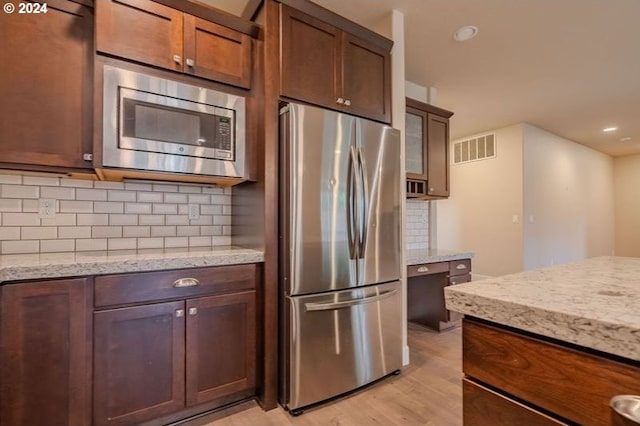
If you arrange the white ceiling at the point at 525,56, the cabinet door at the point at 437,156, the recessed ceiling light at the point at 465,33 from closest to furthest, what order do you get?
1. the white ceiling at the point at 525,56
2. the recessed ceiling light at the point at 465,33
3. the cabinet door at the point at 437,156

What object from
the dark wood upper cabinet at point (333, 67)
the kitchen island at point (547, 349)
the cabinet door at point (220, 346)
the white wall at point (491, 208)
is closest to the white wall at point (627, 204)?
the white wall at point (491, 208)

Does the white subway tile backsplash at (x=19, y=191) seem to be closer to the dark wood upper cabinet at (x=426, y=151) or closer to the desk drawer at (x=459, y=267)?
the dark wood upper cabinet at (x=426, y=151)

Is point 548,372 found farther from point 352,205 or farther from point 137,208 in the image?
point 137,208

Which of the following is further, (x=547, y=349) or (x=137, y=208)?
(x=137, y=208)

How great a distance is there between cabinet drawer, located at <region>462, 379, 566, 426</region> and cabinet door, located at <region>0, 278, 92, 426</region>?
5.36 feet

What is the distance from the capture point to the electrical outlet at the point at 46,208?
182 cm

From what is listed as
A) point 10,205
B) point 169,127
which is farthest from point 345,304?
point 10,205

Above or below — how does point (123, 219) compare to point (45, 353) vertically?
above

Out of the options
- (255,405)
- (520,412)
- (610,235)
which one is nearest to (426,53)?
(520,412)

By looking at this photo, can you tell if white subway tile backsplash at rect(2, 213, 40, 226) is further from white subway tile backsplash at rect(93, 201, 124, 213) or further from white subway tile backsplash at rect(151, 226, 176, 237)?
white subway tile backsplash at rect(151, 226, 176, 237)

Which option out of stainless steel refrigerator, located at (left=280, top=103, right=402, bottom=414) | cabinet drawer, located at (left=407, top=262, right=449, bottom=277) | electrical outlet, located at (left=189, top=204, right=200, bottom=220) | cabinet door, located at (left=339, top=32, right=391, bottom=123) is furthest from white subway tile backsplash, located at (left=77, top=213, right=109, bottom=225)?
cabinet drawer, located at (left=407, top=262, right=449, bottom=277)

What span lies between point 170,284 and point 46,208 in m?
0.97

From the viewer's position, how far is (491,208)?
5.39 metres

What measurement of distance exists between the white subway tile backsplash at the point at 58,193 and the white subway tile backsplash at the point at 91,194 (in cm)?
3
